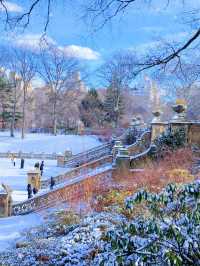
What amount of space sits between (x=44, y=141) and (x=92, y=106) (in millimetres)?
11852

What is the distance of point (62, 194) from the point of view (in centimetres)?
1705

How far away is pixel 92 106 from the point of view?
2019 inches

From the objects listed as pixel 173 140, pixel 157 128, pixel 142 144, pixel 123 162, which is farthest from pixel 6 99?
pixel 173 140

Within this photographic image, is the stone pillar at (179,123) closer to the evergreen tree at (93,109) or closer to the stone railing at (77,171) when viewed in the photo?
the stone railing at (77,171)

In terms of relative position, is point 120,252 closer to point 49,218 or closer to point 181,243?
point 181,243

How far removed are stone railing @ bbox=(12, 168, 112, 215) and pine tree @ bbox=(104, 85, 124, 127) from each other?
31.5 m

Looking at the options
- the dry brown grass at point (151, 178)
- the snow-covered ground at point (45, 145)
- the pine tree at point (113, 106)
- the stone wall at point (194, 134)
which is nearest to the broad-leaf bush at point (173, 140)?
the stone wall at point (194, 134)

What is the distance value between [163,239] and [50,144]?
37.2 metres

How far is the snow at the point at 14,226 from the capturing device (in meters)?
11.8

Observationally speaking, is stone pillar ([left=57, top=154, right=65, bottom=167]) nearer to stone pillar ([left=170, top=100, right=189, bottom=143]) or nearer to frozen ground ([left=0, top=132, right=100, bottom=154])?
frozen ground ([left=0, top=132, right=100, bottom=154])

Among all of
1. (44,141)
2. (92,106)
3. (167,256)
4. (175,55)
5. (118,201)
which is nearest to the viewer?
(167,256)

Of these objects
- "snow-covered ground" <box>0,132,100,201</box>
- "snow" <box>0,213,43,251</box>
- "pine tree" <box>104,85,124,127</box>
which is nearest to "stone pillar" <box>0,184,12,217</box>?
"snow" <box>0,213,43,251</box>

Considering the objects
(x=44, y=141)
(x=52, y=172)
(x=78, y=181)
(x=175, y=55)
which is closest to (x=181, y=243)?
(x=175, y=55)

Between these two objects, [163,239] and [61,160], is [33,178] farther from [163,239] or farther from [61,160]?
[163,239]
